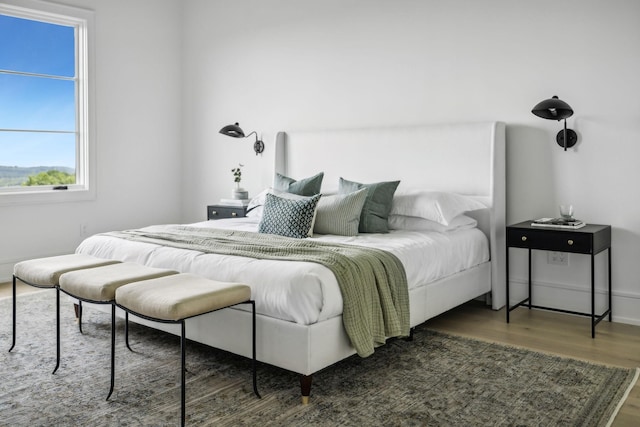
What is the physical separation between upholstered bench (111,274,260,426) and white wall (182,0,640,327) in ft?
8.12

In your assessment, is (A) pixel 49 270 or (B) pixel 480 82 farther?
(B) pixel 480 82

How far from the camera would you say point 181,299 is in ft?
7.86

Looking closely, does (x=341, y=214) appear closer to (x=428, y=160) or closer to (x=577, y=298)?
(x=428, y=160)

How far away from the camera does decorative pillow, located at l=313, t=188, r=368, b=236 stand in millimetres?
3867

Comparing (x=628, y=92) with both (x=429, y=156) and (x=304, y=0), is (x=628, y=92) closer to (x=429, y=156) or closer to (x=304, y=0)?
(x=429, y=156)

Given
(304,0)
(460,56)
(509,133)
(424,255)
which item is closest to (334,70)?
(304,0)

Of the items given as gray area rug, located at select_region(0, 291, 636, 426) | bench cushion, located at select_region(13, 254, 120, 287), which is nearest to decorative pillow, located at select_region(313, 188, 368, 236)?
gray area rug, located at select_region(0, 291, 636, 426)

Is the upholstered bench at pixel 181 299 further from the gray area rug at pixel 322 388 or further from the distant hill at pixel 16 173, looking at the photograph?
the distant hill at pixel 16 173

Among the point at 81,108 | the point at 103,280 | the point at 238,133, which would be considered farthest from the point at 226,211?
the point at 103,280

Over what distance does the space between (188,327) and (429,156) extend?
7.61 ft

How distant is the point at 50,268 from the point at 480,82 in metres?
3.17

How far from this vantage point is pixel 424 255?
3469 millimetres

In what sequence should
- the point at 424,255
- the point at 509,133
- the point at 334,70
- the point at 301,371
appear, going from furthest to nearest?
the point at 334,70
the point at 509,133
the point at 424,255
the point at 301,371

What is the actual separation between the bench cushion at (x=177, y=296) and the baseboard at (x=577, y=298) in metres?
2.44
